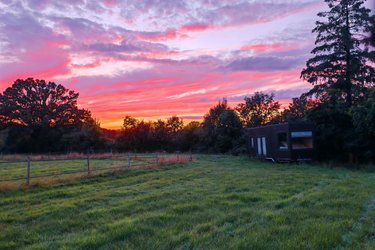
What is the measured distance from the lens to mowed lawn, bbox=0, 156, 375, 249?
16.7 ft

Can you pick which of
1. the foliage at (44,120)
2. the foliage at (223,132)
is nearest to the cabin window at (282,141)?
the foliage at (223,132)

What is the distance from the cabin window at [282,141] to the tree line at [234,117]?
3.62 meters

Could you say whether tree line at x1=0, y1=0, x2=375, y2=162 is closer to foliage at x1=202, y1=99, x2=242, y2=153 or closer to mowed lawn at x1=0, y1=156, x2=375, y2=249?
foliage at x1=202, y1=99, x2=242, y2=153

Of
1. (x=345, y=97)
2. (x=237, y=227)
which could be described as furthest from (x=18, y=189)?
(x=345, y=97)

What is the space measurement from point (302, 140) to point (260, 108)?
28.4 meters

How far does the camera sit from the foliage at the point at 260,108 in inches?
1939

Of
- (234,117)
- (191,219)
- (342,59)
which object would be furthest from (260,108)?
(191,219)

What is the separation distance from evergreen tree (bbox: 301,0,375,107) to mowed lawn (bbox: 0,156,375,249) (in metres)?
16.0

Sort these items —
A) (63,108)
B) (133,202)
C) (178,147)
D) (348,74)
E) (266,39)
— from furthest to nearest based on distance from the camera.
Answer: (63,108) → (178,147) → (348,74) → (266,39) → (133,202)

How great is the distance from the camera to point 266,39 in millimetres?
18828

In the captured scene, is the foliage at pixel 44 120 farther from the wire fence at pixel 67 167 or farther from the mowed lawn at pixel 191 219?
the mowed lawn at pixel 191 219

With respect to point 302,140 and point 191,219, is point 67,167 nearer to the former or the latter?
point 302,140

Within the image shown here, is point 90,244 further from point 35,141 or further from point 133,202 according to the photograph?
point 35,141

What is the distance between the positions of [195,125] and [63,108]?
67.7 feet
